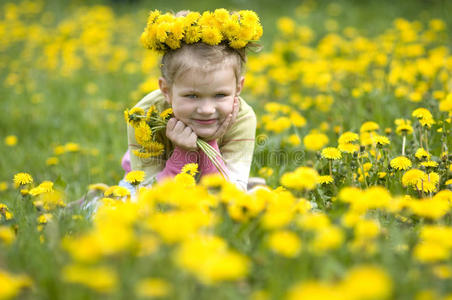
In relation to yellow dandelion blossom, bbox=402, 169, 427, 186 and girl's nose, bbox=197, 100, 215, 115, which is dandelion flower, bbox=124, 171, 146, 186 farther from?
yellow dandelion blossom, bbox=402, 169, 427, 186

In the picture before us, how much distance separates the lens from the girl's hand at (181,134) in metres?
2.19

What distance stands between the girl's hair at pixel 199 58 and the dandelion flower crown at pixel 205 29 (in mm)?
28

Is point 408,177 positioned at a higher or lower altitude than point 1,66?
lower

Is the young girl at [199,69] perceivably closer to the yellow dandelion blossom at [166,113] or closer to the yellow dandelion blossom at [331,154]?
the yellow dandelion blossom at [166,113]

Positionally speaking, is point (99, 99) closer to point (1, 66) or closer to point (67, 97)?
point (67, 97)

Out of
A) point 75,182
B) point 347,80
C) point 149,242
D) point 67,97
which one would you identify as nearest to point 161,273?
point 149,242

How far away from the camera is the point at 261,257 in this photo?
1.32 m

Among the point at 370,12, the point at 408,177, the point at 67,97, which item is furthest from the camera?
the point at 370,12

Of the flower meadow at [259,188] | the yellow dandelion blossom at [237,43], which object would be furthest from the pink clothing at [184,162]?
the yellow dandelion blossom at [237,43]

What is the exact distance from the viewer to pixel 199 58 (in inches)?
83.7

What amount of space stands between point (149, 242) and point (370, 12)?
6809mm

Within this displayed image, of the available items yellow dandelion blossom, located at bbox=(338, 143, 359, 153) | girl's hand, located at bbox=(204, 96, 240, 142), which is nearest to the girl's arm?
girl's hand, located at bbox=(204, 96, 240, 142)

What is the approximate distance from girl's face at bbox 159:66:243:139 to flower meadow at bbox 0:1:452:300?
0.29 metres

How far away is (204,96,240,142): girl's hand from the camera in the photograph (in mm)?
2287
